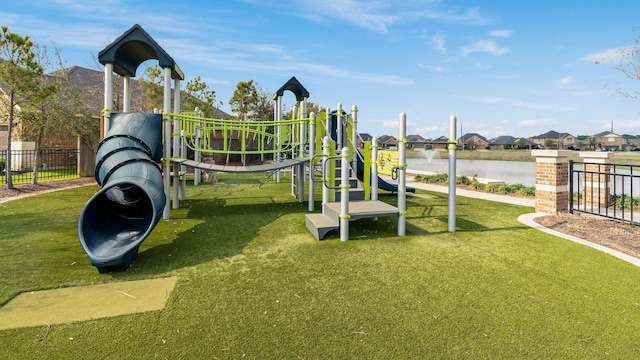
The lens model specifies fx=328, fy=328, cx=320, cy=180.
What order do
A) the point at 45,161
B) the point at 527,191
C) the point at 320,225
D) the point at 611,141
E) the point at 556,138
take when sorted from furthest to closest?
1. the point at 556,138
2. the point at 611,141
3. the point at 45,161
4. the point at 527,191
5. the point at 320,225

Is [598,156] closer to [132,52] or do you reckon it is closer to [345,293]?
[345,293]

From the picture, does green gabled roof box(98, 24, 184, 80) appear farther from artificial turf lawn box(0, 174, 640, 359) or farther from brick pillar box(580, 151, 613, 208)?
brick pillar box(580, 151, 613, 208)

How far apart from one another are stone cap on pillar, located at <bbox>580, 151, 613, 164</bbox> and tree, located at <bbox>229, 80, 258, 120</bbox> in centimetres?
2498

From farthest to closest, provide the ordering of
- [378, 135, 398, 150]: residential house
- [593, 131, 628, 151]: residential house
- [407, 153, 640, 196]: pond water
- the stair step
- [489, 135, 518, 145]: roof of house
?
[489, 135, 518, 145]: roof of house
[593, 131, 628, 151]: residential house
[378, 135, 398, 150]: residential house
[407, 153, 640, 196]: pond water
the stair step

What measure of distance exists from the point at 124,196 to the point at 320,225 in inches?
149

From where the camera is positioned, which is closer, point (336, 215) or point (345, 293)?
point (345, 293)

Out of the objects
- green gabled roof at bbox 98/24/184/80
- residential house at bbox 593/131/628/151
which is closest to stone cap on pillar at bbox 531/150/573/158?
green gabled roof at bbox 98/24/184/80

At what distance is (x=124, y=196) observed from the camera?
6.17 meters

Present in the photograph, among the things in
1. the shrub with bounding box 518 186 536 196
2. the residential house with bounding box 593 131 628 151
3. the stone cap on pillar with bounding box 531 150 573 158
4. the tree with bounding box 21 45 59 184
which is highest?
the residential house with bounding box 593 131 628 151

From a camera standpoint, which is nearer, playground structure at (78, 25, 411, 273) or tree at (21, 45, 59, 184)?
playground structure at (78, 25, 411, 273)

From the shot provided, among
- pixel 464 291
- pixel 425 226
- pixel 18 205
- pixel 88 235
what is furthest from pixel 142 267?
pixel 18 205

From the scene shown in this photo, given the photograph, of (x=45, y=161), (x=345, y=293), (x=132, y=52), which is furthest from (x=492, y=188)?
(x=45, y=161)

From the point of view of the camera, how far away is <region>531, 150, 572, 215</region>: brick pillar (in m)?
7.21

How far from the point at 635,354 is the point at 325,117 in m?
6.78
